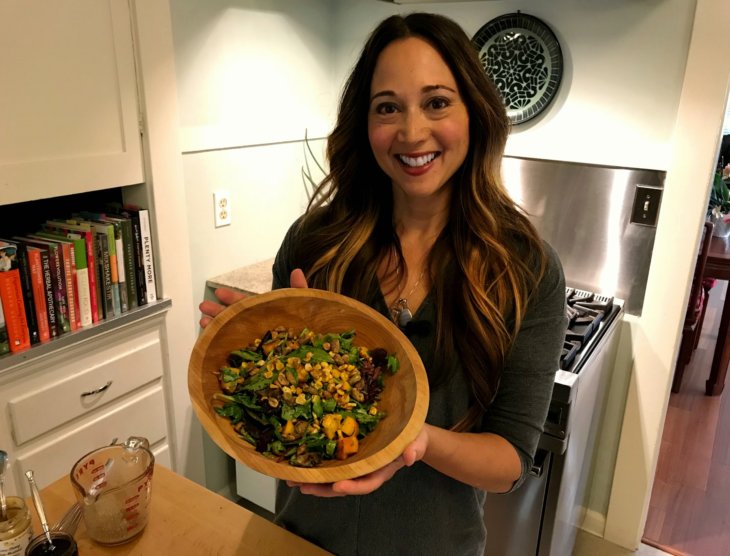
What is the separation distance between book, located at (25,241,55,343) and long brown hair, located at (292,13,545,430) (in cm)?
84

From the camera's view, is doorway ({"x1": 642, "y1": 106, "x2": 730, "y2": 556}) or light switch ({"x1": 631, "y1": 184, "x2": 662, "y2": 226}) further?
doorway ({"x1": 642, "y1": 106, "x2": 730, "y2": 556})

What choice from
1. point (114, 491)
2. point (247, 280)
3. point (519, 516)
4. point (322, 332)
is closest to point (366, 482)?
point (322, 332)

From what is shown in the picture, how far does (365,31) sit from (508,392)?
1.96 meters

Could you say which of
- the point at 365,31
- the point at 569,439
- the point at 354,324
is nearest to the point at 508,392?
the point at 354,324

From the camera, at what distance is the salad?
82cm

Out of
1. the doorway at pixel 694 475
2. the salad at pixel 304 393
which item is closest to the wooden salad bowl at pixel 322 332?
the salad at pixel 304 393

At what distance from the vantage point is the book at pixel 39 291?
155 cm

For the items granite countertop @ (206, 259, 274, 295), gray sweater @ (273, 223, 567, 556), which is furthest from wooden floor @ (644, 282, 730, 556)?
granite countertop @ (206, 259, 274, 295)

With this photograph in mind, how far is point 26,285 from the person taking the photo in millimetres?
1548

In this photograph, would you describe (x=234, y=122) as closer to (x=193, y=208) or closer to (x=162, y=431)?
(x=193, y=208)

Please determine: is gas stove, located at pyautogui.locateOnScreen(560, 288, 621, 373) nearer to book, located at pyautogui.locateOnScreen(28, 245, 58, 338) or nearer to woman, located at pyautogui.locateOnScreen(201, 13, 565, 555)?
woman, located at pyautogui.locateOnScreen(201, 13, 565, 555)

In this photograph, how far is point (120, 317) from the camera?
179 cm

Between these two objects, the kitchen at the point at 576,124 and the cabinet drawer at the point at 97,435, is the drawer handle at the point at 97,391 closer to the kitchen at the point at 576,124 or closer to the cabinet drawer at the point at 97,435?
the cabinet drawer at the point at 97,435

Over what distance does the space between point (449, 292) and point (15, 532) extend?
2.59 ft
